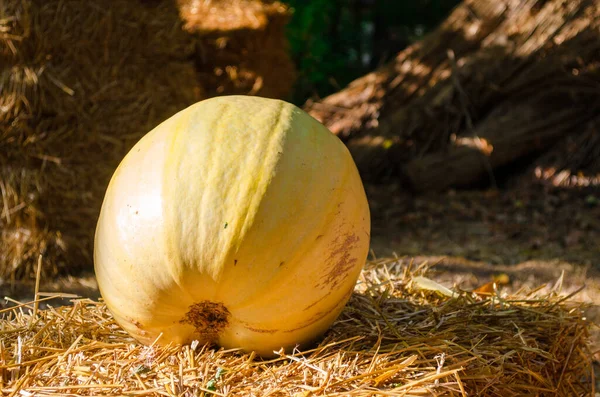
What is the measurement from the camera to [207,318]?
1.85 meters

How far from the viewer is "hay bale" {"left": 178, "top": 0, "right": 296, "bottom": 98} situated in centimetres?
621

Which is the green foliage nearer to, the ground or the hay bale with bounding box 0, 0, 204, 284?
the ground

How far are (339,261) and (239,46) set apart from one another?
15.6 feet

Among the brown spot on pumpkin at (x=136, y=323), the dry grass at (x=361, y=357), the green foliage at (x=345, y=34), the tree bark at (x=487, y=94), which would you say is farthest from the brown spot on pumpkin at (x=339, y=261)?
the green foliage at (x=345, y=34)

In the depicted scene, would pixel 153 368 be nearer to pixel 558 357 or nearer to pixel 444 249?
pixel 558 357

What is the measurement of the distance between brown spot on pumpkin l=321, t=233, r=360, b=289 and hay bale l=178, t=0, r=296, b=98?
4.50m

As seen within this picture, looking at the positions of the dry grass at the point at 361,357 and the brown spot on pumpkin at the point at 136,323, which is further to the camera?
the brown spot on pumpkin at the point at 136,323

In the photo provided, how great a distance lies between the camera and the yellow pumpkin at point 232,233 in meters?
1.76

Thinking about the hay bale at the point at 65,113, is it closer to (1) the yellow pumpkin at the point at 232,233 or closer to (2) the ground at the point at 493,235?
(2) the ground at the point at 493,235

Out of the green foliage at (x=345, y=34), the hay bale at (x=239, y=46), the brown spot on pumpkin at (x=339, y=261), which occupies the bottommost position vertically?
the green foliage at (x=345, y=34)

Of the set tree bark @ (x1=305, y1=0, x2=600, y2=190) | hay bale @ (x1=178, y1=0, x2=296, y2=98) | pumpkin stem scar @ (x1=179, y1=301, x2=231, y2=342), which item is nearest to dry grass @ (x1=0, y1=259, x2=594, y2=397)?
pumpkin stem scar @ (x1=179, y1=301, x2=231, y2=342)

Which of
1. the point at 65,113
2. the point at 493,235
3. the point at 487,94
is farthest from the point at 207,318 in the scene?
the point at 487,94

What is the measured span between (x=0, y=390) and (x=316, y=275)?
33.8 inches

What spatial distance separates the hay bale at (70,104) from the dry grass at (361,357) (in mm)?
2363
